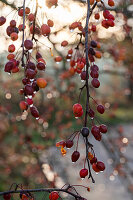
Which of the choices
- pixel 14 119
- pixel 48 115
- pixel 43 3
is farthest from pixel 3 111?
pixel 43 3

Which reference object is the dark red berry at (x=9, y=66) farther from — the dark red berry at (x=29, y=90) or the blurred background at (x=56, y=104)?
the blurred background at (x=56, y=104)

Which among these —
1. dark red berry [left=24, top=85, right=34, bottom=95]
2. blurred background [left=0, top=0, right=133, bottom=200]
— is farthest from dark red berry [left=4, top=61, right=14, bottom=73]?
blurred background [left=0, top=0, right=133, bottom=200]

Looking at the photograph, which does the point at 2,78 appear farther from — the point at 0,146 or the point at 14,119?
the point at 0,146

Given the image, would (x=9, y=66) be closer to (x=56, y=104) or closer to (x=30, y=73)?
(x=30, y=73)

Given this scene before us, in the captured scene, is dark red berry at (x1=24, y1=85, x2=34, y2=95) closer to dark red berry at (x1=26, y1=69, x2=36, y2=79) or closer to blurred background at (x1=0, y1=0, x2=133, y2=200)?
dark red berry at (x1=26, y1=69, x2=36, y2=79)

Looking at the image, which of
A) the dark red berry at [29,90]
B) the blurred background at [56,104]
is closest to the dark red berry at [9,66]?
the dark red berry at [29,90]

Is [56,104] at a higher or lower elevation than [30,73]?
lower

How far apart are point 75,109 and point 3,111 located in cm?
206

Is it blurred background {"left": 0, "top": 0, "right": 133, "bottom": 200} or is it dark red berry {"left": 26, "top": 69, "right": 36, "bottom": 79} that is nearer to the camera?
dark red berry {"left": 26, "top": 69, "right": 36, "bottom": 79}

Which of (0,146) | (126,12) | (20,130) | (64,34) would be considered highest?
(126,12)

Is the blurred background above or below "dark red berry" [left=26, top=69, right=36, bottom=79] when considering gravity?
below

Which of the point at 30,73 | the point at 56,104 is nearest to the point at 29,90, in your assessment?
the point at 30,73

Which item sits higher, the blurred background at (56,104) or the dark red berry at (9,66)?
the dark red berry at (9,66)

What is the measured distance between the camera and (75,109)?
88cm
